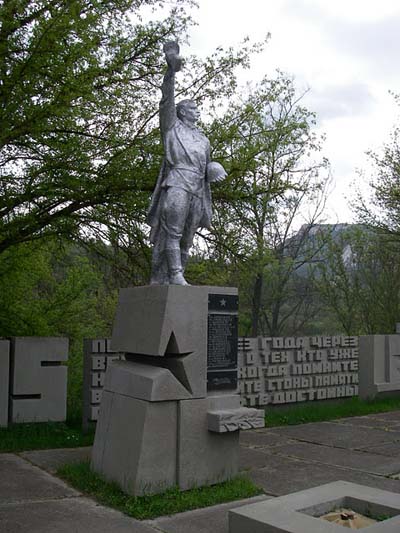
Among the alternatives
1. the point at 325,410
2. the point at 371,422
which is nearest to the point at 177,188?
the point at 371,422

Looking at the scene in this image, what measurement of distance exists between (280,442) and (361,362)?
4390 millimetres

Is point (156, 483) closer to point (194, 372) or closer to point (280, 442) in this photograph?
point (194, 372)

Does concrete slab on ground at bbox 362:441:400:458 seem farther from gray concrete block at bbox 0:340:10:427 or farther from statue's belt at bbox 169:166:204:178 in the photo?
gray concrete block at bbox 0:340:10:427

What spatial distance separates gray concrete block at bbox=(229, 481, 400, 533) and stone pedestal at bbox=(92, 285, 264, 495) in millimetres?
1217

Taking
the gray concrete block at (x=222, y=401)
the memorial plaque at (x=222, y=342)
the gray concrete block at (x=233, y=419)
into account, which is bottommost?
the gray concrete block at (x=233, y=419)

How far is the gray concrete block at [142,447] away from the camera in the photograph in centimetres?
548

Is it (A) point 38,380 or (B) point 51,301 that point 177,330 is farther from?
(B) point 51,301

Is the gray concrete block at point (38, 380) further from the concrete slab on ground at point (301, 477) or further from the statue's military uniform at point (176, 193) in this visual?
the concrete slab on ground at point (301, 477)

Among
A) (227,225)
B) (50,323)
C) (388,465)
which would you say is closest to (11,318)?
(50,323)

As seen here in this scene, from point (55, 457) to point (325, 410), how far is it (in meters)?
5.36


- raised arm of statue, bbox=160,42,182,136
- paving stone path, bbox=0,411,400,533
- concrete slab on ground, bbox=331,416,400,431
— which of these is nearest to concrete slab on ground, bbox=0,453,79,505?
paving stone path, bbox=0,411,400,533

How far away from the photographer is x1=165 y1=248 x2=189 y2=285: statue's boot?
609 centimetres

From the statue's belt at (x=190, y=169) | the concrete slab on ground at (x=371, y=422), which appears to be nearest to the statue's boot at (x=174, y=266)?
the statue's belt at (x=190, y=169)

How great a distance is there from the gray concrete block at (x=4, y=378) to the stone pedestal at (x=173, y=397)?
2.66m
